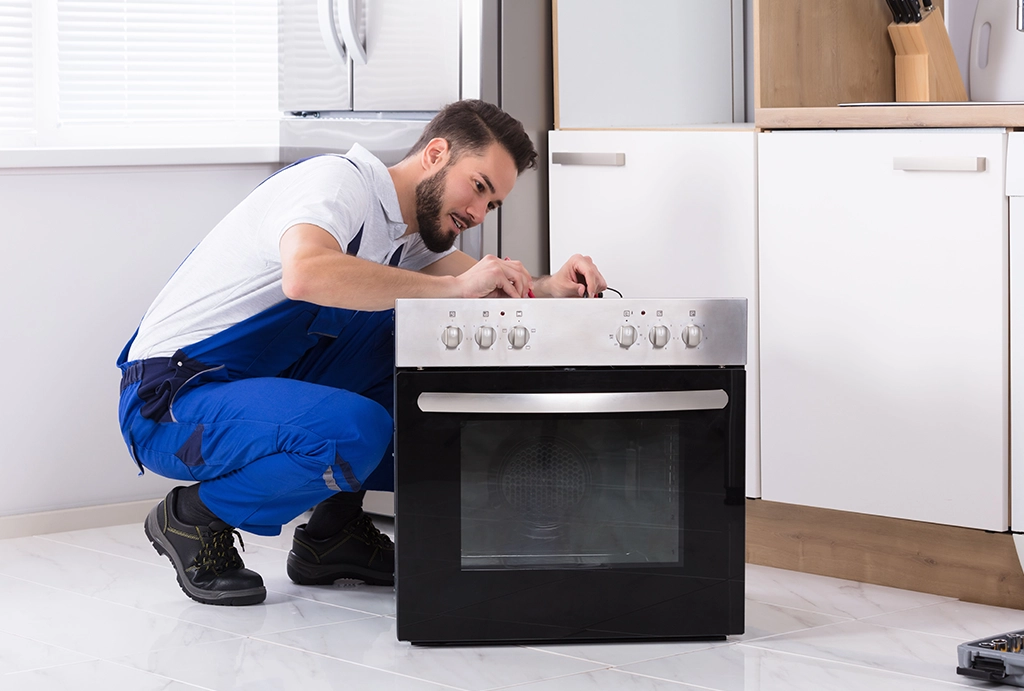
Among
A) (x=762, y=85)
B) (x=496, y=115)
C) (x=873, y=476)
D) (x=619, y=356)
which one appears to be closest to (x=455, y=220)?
(x=496, y=115)

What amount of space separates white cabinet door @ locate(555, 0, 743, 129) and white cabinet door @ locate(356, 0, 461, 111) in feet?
0.71

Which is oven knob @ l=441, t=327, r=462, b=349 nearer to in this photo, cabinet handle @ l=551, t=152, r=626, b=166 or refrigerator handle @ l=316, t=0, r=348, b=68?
cabinet handle @ l=551, t=152, r=626, b=166

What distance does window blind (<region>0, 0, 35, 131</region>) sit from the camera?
3.00m

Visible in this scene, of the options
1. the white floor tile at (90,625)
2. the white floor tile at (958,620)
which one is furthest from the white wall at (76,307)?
the white floor tile at (958,620)

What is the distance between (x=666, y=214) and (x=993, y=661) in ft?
3.40

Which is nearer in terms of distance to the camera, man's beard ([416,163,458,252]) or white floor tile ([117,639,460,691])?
white floor tile ([117,639,460,691])

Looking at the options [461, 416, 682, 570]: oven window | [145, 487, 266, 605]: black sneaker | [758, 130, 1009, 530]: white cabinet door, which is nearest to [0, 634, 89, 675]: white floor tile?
[145, 487, 266, 605]: black sneaker

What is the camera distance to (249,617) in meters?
2.14

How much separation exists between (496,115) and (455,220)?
19 cm

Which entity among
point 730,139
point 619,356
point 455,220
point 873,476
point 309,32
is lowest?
point 873,476

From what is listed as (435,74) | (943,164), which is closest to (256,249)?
(435,74)

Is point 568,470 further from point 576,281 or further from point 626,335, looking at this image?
point 576,281

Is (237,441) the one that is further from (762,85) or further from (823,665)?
(762,85)

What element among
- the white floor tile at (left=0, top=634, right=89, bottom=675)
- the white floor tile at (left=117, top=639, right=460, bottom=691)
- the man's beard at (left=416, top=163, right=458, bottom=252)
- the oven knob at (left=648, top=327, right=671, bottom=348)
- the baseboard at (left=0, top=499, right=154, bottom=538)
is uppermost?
the man's beard at (left=416, top=163, right=458, bottom=252)
